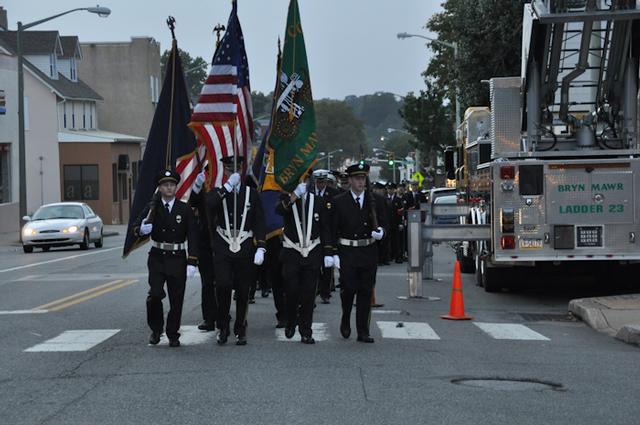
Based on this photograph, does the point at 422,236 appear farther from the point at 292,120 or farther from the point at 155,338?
the point at 155,338

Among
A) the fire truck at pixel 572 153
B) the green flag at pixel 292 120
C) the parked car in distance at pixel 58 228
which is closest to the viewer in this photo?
the green flag at pixel 292 120

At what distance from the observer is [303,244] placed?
13023 mm

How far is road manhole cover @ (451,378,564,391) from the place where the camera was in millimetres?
10047

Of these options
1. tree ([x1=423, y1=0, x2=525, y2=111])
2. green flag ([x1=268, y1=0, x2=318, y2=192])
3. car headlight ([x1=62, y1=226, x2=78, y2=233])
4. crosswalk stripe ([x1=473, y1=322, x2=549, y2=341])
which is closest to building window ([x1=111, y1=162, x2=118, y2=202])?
car headlight ([x1=62, y1=226, x2=78, y2=233])

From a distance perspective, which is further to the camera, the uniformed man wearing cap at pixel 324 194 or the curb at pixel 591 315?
the uniformed man wearing cap at pixel 324 194

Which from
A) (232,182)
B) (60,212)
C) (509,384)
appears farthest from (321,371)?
(60,212)

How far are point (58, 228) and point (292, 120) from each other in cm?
2214

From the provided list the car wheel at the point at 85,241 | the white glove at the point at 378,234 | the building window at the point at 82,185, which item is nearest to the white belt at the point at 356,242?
the white glove at the point at 378,234

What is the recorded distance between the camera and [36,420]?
28.2 feet

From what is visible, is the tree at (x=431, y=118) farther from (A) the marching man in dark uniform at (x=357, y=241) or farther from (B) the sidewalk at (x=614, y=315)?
(A) the marching man in dark uniform at (x=357, y=241)

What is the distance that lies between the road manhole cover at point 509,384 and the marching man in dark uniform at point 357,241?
278 cm

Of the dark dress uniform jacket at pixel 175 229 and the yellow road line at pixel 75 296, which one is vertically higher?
the dark dress uniform jacket at pixel 175 229

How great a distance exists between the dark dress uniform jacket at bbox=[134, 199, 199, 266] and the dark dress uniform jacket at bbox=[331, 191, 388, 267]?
1.57 metres

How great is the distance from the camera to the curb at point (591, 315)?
594 inches
